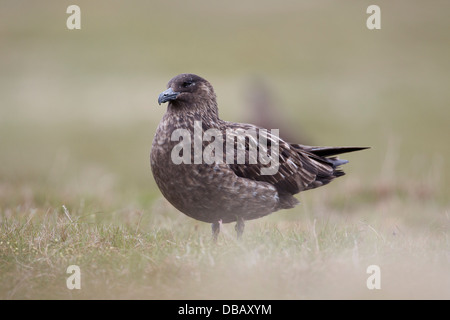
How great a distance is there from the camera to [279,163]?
226 inches

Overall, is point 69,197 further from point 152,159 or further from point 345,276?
point 345,276

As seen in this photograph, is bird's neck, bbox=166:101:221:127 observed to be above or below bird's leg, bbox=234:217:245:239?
above

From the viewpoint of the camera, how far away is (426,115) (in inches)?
624

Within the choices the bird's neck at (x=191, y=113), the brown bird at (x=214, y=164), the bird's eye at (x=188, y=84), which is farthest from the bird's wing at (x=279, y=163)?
the bird's eye at (x=188, y=84)

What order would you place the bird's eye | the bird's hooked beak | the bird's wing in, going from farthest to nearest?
1. the bird's eye
2. the bird's wing
3. the bird's hooked beak

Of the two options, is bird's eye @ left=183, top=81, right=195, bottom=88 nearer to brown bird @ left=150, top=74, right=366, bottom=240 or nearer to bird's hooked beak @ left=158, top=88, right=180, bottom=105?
brown bird @ left=150, top=74, right=366, bottom=240

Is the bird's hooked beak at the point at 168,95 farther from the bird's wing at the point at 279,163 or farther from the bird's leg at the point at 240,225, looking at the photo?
the bird's leg at the point at 240,225

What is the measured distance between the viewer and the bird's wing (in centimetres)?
537

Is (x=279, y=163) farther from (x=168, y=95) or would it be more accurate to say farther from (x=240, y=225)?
(x=168, y=95)

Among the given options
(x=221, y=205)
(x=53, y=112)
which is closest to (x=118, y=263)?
(x=221, y=205)

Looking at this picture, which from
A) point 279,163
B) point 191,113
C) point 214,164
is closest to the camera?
point 214,164

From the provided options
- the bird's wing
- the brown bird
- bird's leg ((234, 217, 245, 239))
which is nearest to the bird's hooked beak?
the brown bird

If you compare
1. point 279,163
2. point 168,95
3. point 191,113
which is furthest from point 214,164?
point 279,163

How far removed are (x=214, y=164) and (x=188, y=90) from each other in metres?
0.84
